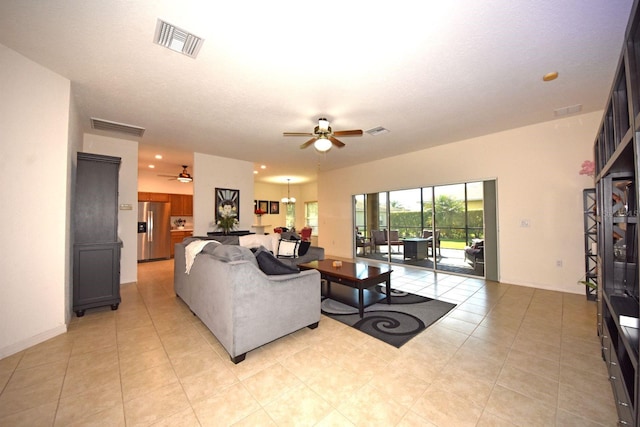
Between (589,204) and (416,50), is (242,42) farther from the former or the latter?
(589,204)

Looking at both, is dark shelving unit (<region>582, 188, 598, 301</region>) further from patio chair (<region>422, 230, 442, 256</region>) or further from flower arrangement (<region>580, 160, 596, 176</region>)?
patio chair (<region>422, 230, 442, 256</region>)

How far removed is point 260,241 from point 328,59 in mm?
3658

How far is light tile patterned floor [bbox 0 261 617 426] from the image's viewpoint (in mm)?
1559

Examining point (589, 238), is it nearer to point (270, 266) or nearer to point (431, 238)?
point (431, 238)

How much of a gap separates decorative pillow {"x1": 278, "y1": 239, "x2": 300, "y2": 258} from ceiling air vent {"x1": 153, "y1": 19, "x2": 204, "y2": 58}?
352cm

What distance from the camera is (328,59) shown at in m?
2.44

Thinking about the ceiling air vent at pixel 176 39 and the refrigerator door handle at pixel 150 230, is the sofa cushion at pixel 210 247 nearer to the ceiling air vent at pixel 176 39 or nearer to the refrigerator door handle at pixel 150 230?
the ceiling air vent at pixel 176 39

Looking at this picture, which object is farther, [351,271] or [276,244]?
[276,244]

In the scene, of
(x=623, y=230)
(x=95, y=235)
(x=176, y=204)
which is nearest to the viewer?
(x=623, y=230)

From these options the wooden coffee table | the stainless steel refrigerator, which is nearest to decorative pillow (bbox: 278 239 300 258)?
the wooden coffee table

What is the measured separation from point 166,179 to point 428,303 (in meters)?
8.78

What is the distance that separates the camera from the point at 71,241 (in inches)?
123

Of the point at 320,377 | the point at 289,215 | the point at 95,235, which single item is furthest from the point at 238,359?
the point at 289,215

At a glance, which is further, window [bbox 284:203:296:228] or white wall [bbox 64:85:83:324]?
window [bbox 284:203:296:228]
